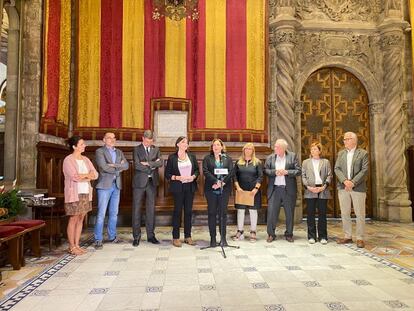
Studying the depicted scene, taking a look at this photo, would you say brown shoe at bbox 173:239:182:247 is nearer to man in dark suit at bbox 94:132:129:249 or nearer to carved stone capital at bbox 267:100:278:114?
man in dark suit at bbox 94:132:129:249

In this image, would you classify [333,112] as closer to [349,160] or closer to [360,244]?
[349,160]

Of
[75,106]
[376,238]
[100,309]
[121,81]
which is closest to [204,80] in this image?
[121,81]

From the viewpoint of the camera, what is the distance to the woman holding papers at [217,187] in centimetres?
455

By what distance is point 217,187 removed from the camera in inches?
177

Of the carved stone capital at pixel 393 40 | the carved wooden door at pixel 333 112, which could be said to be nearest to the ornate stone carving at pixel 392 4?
the carved stone capital at pixel 393 40

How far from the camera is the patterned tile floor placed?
262 centimetres

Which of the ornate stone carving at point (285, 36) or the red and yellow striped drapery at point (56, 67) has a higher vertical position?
the ornate stone carving at point (285, 36)

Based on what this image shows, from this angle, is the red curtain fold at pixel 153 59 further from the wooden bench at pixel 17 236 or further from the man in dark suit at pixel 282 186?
the wooden bench at pixel 17 236

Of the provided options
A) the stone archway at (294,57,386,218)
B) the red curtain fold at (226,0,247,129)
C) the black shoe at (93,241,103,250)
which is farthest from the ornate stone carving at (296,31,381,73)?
the black shoe at (93,241,103,250)

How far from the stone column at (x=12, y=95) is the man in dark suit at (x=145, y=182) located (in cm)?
171

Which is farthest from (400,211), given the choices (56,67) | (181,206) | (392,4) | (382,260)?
(56,67)

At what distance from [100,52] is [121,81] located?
27.0 inches

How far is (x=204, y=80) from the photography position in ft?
23.1

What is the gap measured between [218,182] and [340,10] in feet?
18.6
